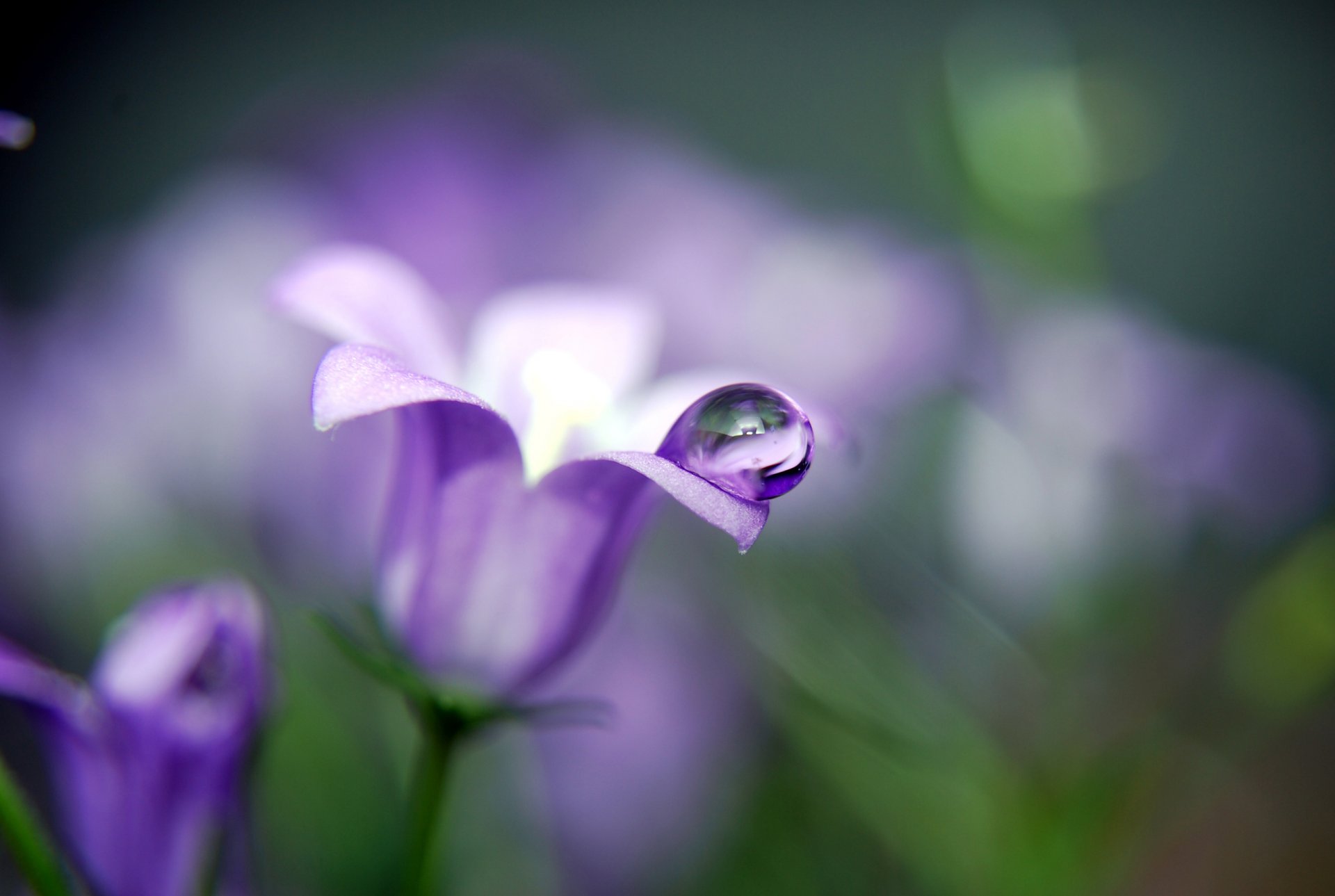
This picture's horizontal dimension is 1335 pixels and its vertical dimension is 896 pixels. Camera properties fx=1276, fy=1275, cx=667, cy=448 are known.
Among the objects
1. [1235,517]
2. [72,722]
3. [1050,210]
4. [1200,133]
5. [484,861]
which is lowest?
[484,861]

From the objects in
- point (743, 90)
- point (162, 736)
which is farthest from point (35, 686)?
point (743, 90)

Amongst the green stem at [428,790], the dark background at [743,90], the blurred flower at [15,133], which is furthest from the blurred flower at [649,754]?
the dark background at [743,90]

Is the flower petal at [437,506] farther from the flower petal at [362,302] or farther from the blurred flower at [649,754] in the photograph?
the blurred flower at [649,754]

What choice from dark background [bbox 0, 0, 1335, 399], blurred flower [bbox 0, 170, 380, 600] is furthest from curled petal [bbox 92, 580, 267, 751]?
dark background [bbox 0, 0, 1335, 399]

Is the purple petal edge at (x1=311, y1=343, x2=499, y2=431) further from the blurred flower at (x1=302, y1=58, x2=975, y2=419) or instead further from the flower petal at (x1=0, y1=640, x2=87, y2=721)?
the blurred flower at (x1=302, y1=58, x2=975, y2=419)

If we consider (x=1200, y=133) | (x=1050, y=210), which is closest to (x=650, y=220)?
(x=1050, y=210)

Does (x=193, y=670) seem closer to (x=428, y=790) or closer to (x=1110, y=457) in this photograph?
(x=428, y=790)

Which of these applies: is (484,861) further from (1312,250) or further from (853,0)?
(853,0)
